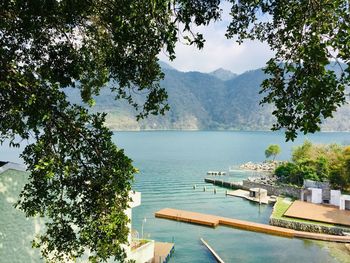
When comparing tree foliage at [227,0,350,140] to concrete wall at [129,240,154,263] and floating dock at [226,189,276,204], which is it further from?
floating dock at [226,189,276,204]

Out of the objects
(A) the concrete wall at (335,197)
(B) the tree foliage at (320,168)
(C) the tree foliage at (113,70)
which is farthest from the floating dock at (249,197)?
(C) the tree foliage at (113,70)

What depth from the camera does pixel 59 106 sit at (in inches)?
193

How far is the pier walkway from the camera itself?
31.5 m

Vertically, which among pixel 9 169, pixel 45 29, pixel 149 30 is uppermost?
pixel 45 29

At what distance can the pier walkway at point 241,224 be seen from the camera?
31480 millimetres

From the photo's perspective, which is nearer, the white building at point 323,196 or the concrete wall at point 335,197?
the white building at point 323,196

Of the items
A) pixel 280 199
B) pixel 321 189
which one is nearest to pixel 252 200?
pixel 280 199

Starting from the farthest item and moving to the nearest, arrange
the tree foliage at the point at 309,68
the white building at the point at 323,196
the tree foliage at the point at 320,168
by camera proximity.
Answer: the tree foliage at the point at 320,168 < the white building at the point at 323,196 < the tree foliage at the point at 309,68

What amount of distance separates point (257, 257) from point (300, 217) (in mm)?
10770

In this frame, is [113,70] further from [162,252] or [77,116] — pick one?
[162,252]

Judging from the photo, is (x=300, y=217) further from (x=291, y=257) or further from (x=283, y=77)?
(x=283, y=77)

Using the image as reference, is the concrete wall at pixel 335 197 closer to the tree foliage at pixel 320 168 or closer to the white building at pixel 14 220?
the tree foliage at pixel 320 168

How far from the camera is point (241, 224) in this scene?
1412 inches

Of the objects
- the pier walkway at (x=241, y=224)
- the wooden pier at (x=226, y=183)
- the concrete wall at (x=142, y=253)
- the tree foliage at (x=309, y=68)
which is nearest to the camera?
the tree foliage at (x=309, y=68)
